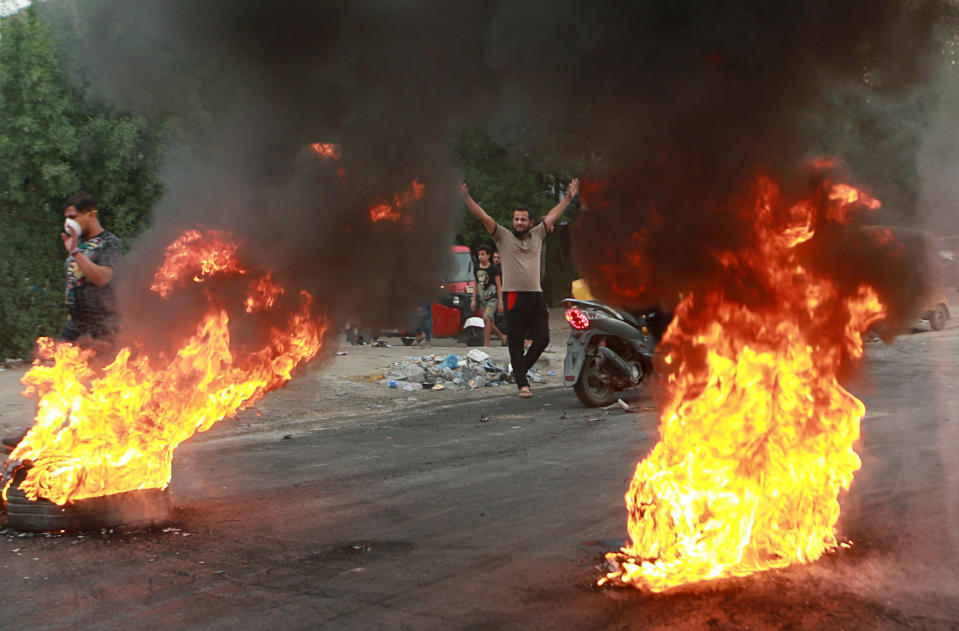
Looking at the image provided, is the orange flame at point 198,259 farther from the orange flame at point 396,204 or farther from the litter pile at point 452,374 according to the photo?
Answer: the litter pile at point 452,374

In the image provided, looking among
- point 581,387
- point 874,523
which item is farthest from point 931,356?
point 874,523

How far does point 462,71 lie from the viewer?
5.30 meters

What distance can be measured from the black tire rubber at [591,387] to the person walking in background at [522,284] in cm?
88

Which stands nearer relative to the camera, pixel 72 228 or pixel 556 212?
pixel 72 228

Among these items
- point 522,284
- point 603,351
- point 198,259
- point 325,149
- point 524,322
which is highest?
point 325,149

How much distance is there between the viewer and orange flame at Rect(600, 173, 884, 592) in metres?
4.39

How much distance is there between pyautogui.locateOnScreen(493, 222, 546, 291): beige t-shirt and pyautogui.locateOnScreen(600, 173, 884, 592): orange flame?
6164 millimetres

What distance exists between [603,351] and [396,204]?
4.41m

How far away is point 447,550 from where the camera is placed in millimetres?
4984

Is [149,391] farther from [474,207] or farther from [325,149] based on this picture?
[474,207]

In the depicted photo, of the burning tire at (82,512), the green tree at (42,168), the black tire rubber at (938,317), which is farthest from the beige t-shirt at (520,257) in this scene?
the black tire rubber at (938,317)

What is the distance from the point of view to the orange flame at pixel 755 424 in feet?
14.4

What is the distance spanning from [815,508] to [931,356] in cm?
1096

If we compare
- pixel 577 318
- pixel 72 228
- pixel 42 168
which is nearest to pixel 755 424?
pixel 72 228
